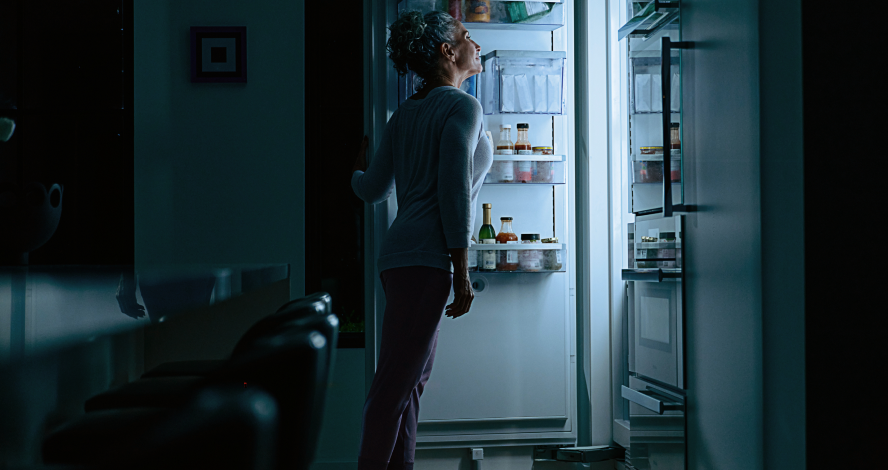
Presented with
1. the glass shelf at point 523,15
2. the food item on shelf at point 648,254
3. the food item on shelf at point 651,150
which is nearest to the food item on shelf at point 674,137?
the food item on shelf at point 651,150

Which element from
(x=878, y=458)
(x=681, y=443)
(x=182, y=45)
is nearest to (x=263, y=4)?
(x=182, y=45)

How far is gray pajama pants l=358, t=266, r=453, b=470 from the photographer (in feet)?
4.94

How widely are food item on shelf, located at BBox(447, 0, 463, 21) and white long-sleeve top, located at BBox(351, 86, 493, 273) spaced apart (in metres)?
0.72

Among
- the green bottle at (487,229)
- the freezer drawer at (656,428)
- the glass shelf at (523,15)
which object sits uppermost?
the glass shelf at (523,15)

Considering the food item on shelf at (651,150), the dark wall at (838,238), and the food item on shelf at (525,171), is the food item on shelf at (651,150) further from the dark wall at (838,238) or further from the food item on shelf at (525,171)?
the dark wall at (838,238)

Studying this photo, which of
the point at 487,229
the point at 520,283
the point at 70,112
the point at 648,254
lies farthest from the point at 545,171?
the point at 70,112

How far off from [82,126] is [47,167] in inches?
3.9

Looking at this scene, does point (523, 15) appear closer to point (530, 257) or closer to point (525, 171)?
point (525, 171)

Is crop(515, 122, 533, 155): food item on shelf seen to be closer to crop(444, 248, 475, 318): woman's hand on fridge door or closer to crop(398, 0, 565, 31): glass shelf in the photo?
crop(398, 0, 565, 31): glass shelf

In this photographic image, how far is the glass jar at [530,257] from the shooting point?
228 centimetres

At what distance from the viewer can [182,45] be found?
6.21 feet

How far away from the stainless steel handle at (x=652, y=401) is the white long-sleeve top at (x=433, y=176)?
2.34ft

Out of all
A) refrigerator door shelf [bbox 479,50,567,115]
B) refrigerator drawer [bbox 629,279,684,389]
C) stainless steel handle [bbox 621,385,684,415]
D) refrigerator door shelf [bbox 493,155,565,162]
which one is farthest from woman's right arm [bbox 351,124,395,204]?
stainless steel handle [bbox 621,385,684,415]

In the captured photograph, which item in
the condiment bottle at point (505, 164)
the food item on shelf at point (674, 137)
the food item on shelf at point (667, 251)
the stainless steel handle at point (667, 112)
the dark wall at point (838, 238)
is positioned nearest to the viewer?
the dark wall at point (838, 238)
